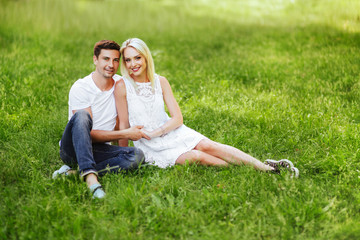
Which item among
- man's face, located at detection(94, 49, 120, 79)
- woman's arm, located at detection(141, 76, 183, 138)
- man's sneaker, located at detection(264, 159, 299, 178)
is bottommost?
man's sneaker, located at detection(264, 159, 299, 178)

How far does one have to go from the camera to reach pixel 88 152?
155 inches

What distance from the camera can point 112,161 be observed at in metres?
4.33

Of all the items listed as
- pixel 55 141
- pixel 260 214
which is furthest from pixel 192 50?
pixel 260 214

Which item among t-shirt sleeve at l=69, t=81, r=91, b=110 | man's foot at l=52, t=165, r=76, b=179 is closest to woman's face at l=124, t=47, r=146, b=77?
t-shirt sleeve at l=69, t=81, r=91, b=110

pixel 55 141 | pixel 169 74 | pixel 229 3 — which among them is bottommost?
pixel 55 141

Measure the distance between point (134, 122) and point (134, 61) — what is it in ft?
2.55

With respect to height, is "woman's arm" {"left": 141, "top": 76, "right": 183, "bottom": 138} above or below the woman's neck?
below

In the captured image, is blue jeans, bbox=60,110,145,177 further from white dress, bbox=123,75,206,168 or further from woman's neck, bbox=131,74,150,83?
woman's neck, bbox=131,74,150,83

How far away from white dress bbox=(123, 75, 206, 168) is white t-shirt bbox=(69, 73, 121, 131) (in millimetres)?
236

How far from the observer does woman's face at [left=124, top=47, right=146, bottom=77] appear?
171 inches

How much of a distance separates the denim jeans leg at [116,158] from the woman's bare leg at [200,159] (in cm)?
50

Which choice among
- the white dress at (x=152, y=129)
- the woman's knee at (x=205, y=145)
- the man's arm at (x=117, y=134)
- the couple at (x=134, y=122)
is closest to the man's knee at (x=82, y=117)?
the couple at (x=134, y=122)

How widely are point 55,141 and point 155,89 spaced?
1888 mm

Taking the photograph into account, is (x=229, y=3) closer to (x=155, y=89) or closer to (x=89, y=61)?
(x=89, y=61)
